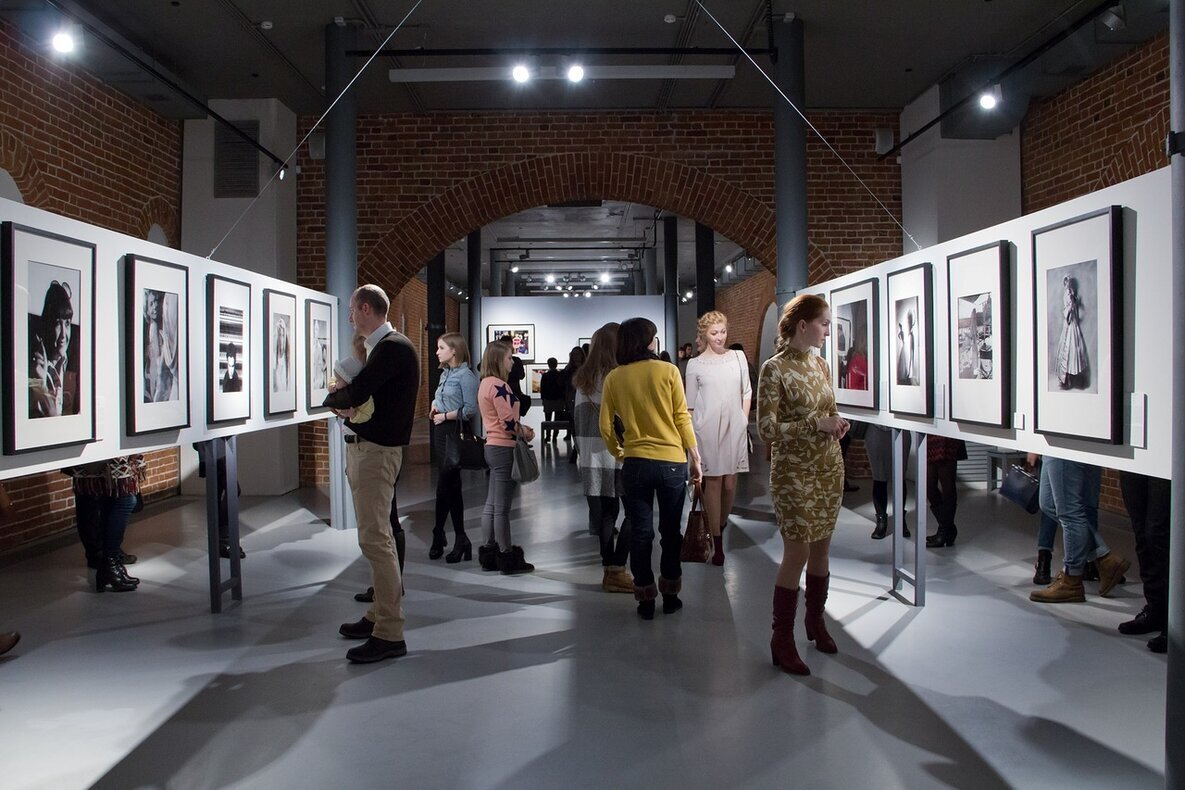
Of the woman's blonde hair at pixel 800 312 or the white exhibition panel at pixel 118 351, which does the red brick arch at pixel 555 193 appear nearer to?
the white exhibition panel at pixel 118 351

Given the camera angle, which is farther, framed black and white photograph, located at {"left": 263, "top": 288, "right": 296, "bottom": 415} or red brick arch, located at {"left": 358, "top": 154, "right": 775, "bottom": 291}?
red brick arch, located at {"left": 358, "top": 154, "right": 775, "bottom": 291}

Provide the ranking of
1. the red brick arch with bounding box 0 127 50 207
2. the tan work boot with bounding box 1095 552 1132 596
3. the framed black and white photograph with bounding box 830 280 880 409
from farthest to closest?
the red brick arch with bounding box 0 127 50 207, the framed black and white photograph with bounding box 830 280 880 409, the tan work boot with bounding box 1095 552 1132 596

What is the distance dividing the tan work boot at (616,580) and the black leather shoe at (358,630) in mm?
1437

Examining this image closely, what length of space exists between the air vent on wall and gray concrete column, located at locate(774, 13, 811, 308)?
17.2 ft

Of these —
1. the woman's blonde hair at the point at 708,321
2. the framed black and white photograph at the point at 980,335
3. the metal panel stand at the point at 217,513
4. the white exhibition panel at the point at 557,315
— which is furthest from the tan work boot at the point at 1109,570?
the white exhibition panel at the point at 557,315

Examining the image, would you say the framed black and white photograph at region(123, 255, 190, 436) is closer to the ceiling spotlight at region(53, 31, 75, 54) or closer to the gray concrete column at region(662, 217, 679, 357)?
the ceiling spotlight at region(53, 31, 75, 54)

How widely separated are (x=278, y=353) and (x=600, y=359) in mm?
2177

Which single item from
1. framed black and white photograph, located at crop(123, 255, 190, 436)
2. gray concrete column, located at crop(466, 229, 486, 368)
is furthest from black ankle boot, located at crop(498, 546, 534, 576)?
gray concrete column, located at crop(466, 229, 486, 368)

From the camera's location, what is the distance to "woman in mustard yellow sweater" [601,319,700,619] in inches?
160

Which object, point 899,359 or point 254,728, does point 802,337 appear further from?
point 254,728

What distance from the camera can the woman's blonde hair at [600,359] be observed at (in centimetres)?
480

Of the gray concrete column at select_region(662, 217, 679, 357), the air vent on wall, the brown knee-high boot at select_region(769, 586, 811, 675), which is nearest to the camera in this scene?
the brown knee-high boot at select_region(769, 586, 811, 675)

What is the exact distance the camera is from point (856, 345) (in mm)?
4922

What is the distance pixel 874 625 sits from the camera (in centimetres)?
411
